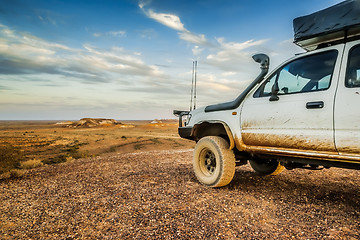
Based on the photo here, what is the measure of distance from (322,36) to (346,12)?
385mm

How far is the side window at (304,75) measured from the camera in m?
3.10

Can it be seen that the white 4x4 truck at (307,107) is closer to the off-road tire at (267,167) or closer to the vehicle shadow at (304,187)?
the vehicle shadow at (304,187)

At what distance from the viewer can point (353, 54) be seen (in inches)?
111

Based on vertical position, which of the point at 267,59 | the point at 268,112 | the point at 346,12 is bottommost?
the point at 268,112

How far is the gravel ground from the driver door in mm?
981

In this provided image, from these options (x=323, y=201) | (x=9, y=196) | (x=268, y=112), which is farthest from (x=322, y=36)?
(x=9, y=196)

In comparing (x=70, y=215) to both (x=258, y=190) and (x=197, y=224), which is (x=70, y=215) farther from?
(x=258, y=190)

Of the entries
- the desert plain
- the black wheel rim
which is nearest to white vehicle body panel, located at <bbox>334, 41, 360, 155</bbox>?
the desert plain

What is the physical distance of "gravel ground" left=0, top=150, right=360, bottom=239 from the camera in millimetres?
2617

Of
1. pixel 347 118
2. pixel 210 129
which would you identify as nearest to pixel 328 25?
pixel 347 118

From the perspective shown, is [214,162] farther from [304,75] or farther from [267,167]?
[304,75]

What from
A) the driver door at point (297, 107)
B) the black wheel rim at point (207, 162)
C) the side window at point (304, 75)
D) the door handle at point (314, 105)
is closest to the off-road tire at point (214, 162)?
the black wheel rim at point (207, 162)

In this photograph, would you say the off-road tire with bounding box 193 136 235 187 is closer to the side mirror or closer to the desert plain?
the desert plain

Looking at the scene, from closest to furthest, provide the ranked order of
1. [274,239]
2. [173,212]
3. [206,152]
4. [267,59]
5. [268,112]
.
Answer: [274,239]
[173,212]
[268,112]
[267,59]
[206,152]
